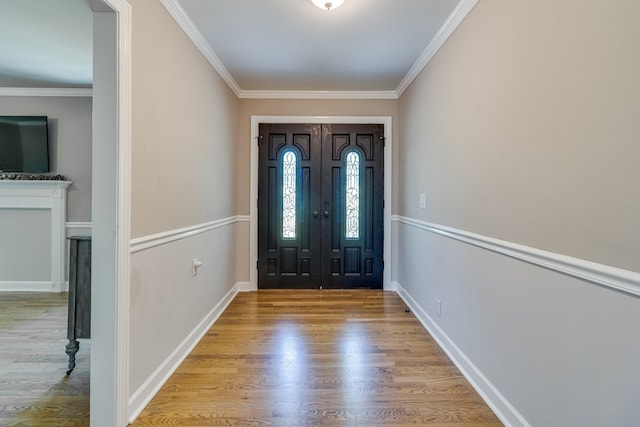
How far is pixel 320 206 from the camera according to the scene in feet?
12.7

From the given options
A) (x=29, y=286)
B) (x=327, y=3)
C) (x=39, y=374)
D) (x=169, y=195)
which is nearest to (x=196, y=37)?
(x=327, y=3)

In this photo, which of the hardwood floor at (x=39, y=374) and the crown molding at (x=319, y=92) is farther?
the crown molding at (x=319, y=92)

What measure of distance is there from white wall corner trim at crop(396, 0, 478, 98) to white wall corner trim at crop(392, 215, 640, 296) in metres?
1.44

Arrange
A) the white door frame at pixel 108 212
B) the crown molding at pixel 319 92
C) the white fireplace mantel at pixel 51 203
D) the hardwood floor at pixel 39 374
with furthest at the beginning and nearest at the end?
the white fireplace mantel at pixel 51 203
the crown molding at pixel 319 92
the hardwood floor at pixel 39 374
the white door frame at pixel 108 212

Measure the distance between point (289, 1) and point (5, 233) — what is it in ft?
13.6

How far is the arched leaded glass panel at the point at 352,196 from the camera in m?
3.88

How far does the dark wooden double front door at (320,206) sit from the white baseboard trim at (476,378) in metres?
1.24

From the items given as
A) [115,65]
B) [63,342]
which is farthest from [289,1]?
[63,342]

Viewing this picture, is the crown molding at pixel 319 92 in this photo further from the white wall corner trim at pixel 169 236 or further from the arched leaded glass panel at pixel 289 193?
the white wall corner trim at pixel 169 236

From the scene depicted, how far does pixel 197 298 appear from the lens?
Result: 2.51 meters

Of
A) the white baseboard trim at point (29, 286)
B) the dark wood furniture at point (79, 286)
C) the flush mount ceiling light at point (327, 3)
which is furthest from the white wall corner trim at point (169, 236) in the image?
the white baseboard trim at point (29, 286)

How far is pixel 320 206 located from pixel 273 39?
1.93 metres

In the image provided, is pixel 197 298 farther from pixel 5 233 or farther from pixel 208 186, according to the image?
pixel 5 233

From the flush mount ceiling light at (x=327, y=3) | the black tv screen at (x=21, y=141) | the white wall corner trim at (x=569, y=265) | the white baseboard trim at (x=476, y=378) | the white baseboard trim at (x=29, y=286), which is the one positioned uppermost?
the flush mount ceiling light at (x=327, y=3)
